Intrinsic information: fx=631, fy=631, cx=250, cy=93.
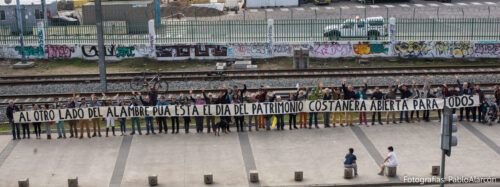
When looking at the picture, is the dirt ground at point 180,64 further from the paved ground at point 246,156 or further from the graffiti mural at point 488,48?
the paved ground at point 246,156

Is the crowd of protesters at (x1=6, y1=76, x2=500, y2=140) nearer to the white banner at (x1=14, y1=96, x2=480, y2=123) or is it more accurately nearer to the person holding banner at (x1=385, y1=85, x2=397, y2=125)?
the person holding banner at (x1=385, y1=85, x2=397, y2=125)

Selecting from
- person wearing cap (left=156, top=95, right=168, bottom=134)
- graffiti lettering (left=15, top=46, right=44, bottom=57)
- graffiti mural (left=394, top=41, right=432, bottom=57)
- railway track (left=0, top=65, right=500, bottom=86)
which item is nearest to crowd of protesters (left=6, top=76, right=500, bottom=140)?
person wearing cap (left=156, top=95, right=168, bottom=134)

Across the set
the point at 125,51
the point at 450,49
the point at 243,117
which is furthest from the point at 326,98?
Result: the point at 125,51

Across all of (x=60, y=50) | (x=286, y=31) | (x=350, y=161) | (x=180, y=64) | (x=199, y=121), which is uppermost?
(x=286, y=31)

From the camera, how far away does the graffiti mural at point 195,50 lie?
Result: 112 ft

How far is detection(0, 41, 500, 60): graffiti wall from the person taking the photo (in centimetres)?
3334

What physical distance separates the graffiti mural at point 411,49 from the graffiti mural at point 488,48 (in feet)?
8.29

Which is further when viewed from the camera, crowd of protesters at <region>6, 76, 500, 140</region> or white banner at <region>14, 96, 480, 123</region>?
crowd of protesters at <region>6, 76, 500, 140</region>

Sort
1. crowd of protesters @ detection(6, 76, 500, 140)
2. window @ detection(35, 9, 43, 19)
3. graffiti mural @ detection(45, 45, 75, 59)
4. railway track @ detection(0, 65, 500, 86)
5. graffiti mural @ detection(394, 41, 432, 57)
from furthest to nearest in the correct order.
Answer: window @ detection(35, 9, 43, 19) → graffiti mural @ detection(45, 45, 75, 59) → graffiti mural @ detection(394, 41, 432, 57) → railway track @ detection(0, 65, 500, 86) → crowd of protesters @ detection(6, 76, 500, 140)

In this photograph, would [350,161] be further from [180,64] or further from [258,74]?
[180,64]

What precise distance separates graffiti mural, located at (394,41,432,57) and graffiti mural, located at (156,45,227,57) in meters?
9.29

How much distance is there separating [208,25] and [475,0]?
102 feet

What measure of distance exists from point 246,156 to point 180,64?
14.6 m

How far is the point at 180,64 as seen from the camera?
110 ft
